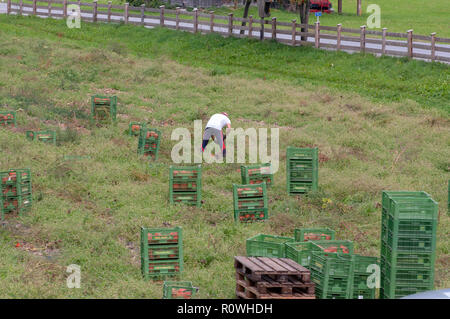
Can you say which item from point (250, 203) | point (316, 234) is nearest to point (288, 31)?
point (250, 203)

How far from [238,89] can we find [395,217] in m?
14.7

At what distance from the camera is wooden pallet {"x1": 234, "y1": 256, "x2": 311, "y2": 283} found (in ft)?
27.1

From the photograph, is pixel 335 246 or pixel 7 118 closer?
pixel 335 246

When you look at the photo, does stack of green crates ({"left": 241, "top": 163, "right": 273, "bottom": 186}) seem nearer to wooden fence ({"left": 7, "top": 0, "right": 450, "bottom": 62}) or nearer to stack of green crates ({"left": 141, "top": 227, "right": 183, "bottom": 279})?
stack of green crates ({"left": 141, "top": 227, "right": 183, "bottom": 279})

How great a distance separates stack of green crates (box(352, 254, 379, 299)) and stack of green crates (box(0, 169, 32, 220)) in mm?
5952

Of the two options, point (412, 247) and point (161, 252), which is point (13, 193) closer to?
point (161, 252)

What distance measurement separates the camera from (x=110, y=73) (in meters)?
25.1

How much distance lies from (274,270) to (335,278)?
0.99 metres

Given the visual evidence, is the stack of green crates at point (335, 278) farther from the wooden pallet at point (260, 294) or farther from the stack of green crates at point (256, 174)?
the stack of green crates at point (256, 174)

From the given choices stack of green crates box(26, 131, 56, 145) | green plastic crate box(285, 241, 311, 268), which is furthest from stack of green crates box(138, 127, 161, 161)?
green plastic crate box(285, 241, 311, 268)

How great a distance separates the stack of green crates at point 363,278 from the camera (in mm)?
9023

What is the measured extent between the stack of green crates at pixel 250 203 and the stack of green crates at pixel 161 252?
2172 millimetres

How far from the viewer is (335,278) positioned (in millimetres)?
8781

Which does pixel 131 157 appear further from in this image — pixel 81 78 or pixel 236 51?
pixel 236 51
